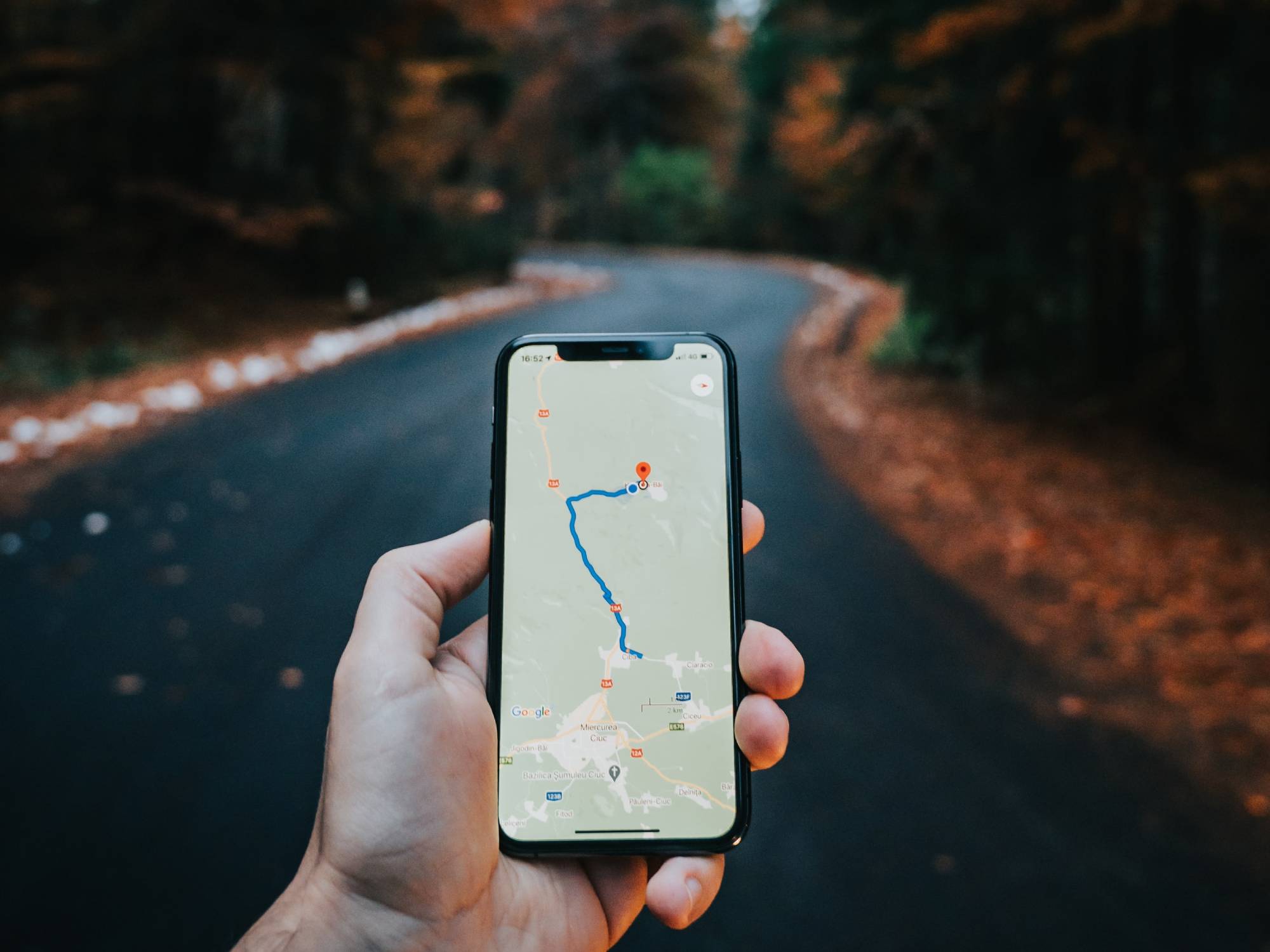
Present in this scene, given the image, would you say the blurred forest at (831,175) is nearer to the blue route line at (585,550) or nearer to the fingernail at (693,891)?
the blue route line at (585,550)

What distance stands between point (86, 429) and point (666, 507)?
25.5 ft

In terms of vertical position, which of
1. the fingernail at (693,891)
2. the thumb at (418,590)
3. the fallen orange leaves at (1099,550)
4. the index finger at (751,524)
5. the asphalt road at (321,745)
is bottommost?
the fallen orange leaves at (1099,550)

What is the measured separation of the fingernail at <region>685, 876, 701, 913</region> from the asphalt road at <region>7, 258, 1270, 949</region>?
736 mm

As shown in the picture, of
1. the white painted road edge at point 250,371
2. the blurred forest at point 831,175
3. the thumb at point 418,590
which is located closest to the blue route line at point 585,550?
the thumb at point 418,590

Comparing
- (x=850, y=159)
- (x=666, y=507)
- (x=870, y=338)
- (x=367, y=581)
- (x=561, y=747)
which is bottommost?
(x=870, y=338)

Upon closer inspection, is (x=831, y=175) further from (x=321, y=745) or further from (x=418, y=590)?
(x=418, y=590)

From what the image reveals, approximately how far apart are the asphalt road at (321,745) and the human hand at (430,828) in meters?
0.33

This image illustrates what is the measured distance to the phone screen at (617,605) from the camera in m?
1.59

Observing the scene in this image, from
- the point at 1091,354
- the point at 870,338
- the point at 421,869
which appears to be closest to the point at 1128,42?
the point at 1091,354

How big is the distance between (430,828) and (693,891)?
0.47 meters

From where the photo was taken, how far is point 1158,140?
7352mm

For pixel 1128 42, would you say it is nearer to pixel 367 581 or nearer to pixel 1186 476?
pixel 1186 476

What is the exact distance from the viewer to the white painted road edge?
7652mm

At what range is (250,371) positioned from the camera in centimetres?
1029
